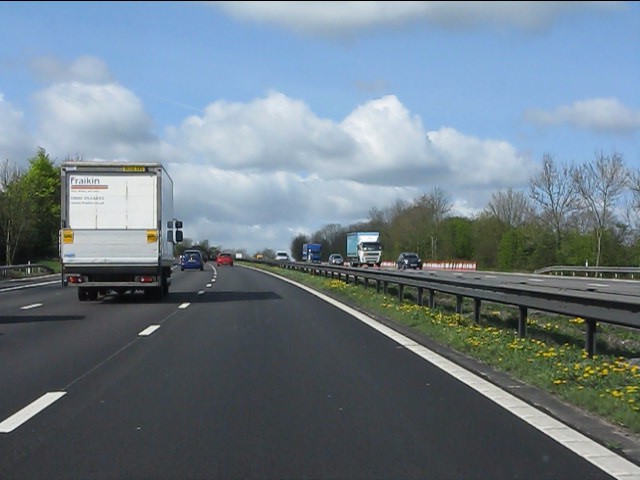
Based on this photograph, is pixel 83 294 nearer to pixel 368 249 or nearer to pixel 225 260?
pixel 368 249

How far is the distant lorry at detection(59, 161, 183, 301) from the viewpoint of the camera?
23.8 meters

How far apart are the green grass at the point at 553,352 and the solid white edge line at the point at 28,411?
5.37m

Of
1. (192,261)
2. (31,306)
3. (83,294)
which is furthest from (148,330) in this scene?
(192,261)

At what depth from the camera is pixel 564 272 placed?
204ft

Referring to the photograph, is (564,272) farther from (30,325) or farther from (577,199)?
(30,325)

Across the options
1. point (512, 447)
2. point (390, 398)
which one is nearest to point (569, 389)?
point (390, 398)

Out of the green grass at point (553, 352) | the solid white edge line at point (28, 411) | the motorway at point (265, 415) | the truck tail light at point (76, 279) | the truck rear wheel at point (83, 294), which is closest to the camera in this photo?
the motorway at point (265, 415)

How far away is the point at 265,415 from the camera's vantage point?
810 cm

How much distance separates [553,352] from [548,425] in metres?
4.44

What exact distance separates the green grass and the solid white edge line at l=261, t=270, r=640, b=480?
0.54 meters

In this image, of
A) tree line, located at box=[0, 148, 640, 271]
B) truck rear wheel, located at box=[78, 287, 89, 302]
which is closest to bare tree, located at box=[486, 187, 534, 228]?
tree line, located at box=[0, 148, 640, 271]

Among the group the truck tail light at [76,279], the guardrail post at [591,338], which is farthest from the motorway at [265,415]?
the truck tail light at [76,279]

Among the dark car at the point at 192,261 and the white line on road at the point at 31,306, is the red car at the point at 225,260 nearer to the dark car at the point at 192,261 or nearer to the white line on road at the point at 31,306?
the dark car at the point at 192,261

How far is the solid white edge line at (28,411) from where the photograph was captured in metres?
7.62
